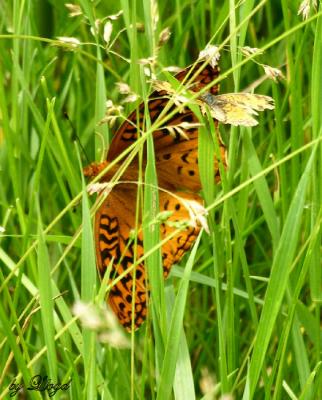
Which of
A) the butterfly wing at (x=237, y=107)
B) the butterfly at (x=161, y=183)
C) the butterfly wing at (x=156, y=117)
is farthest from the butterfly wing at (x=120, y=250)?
the butterfly wing at (x=237, y=107)

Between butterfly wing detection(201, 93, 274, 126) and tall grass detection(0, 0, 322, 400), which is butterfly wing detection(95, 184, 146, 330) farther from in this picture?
butterfly wing detection(201, 93, 274, 126)

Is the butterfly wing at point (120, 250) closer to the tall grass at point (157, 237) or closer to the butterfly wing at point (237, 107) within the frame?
the tall grass at point (157, 237)

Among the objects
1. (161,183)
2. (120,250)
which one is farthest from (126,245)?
(161,183)

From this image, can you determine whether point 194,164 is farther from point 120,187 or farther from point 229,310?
point 229,310

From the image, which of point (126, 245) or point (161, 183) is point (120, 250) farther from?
point (161, 183)

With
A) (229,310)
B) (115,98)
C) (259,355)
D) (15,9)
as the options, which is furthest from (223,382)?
(115,98)

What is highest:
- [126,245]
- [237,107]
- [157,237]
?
[237,107]
